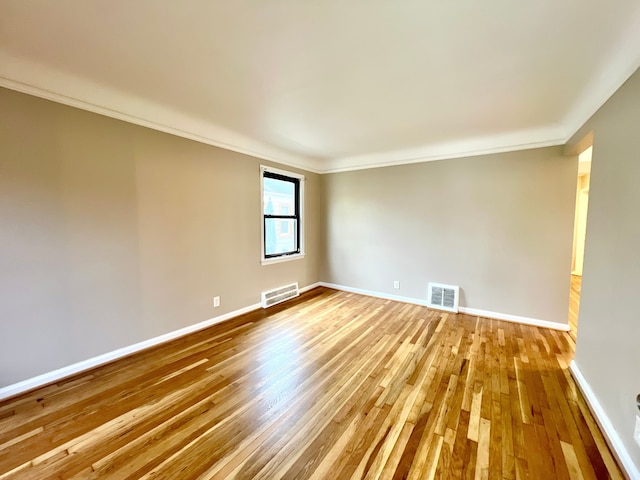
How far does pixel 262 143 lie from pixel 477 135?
9.77 ft

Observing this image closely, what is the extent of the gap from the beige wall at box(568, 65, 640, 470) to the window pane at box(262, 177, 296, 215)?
366 cm

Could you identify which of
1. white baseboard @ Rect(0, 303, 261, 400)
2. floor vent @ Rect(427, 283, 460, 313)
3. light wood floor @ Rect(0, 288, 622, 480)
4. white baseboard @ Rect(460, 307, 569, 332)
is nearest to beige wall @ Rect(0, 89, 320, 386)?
white baseboard @ Rect(0, 303, 261, 400)

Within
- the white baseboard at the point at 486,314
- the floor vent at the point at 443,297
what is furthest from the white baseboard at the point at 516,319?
the floor vent at the point at 443,297

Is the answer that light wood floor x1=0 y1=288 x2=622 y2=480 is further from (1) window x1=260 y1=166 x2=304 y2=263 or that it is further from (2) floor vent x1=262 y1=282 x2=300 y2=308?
(1) window x1=260 y1=166 x2=304 y2=263

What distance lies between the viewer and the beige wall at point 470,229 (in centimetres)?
327

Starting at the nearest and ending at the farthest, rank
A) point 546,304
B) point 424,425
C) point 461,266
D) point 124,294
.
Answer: point 424,425
point 124,294
point 546,304
point 461,266

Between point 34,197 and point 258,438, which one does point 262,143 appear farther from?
point 258,438

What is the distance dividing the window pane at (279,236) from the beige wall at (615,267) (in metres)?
3.70

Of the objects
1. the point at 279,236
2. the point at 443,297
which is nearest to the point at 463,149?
the point at 443,297

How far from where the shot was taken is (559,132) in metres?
A: 3.11

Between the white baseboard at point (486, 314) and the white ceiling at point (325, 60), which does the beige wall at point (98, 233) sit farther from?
the white baseboard at point (486, 314)

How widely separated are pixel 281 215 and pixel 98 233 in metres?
2.53

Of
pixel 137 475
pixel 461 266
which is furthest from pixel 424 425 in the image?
pixel 461 266

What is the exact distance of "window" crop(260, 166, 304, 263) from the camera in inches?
163
